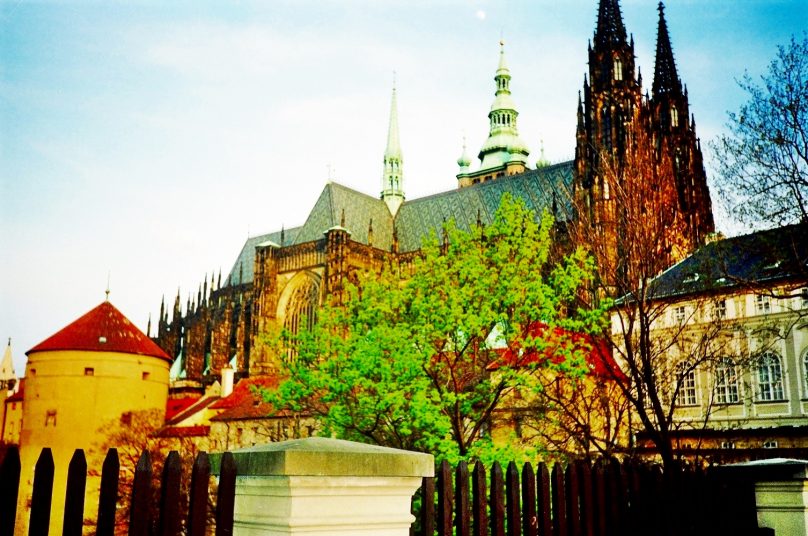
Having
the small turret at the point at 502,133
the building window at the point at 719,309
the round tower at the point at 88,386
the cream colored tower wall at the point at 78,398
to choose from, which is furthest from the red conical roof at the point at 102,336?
the small turret at the point at 502,133

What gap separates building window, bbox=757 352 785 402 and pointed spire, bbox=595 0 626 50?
24164 millimetres

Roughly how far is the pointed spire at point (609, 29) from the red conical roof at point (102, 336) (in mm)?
31490

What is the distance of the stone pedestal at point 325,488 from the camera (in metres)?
2.79

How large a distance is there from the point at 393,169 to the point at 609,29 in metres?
29.8

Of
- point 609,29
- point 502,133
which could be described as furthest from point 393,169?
point 609,29

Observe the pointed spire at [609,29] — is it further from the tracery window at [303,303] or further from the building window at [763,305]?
the tracery window at [303,303]

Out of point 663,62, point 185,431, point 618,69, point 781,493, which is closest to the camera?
point 781,493

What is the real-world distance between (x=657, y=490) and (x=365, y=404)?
1149cm

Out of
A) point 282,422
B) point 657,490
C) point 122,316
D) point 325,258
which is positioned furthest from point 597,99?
point 657,490

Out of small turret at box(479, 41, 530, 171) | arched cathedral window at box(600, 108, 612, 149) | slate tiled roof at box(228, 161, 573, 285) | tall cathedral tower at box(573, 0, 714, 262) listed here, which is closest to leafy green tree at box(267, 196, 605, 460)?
tall cathedral tower at box(573, 0, 714, 262)

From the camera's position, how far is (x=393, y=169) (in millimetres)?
72375

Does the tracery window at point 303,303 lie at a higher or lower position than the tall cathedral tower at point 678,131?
lower

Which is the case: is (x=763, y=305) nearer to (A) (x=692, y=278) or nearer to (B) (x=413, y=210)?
(A) (x=692, y=278)

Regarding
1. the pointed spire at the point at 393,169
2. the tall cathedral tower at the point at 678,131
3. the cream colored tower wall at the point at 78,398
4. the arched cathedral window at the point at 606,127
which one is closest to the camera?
the cream colored tower wall at the point at 78,398
